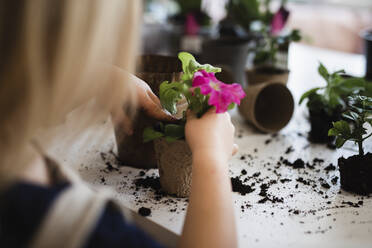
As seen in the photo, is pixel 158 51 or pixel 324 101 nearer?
pixel 324 101

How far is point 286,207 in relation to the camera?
2.34ft

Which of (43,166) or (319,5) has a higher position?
(319,5)

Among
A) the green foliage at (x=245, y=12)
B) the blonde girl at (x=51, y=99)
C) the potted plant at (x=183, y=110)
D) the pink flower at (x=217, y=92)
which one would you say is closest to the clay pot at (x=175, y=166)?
the potted plant at (x=183, y=110)

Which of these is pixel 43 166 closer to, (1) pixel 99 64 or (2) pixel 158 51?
(1) pixel 99 64

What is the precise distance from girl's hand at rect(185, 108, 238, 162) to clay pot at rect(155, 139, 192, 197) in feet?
0.18

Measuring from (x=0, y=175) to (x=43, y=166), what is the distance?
7 cm

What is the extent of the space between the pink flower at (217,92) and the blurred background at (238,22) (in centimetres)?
85

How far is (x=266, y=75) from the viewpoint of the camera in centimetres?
119

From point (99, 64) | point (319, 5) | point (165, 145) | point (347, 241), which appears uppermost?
point (319, 5)

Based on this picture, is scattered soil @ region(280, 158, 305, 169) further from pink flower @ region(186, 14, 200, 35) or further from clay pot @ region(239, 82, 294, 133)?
pink flower @ region(186, 14, 200, 35)

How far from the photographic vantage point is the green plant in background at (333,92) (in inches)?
37.6

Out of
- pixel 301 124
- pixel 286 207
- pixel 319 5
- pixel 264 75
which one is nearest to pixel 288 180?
pixel 286 207

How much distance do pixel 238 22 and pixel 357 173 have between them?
1.01 metres

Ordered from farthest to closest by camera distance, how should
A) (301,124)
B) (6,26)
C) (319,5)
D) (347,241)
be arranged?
(319,5)
(301,124)
(347,241)
(6,26)
